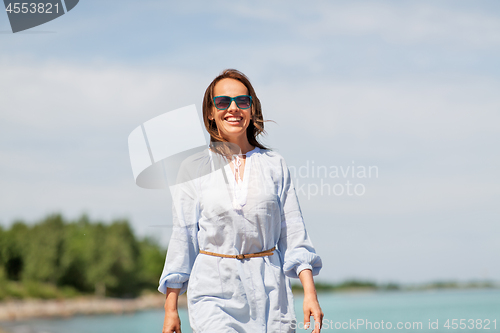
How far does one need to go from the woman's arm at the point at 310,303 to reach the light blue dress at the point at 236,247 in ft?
0.16

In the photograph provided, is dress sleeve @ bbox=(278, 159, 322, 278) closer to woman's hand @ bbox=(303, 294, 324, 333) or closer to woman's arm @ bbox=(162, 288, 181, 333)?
woman's hand @ bbox=(303, 294, 324, 333)

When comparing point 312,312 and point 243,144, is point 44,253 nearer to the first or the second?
point 243,144

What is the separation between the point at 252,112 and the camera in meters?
2.62

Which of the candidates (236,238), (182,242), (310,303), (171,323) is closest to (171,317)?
(171,323)

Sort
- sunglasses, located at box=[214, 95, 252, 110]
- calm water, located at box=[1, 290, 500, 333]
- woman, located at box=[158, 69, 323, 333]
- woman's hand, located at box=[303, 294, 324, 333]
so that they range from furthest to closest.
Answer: calm water, located at box=[1, 290, 500, 333]
sunglasses, located at box=[214, 95, 252, 110]
woman, located at box=[158, 69, 323, 333]
woman's hand, located at box=[303, 294, 324, 333]

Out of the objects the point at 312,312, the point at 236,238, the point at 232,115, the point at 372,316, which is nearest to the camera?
the point at 312,312

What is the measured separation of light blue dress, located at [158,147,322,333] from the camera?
2334 millimetres

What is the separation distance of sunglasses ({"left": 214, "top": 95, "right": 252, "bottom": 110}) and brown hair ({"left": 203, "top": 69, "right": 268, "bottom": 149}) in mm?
53

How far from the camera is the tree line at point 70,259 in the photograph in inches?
2040

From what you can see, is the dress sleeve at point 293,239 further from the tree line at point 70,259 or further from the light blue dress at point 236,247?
the tree line at point 70,259

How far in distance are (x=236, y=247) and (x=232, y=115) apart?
24.4 inches

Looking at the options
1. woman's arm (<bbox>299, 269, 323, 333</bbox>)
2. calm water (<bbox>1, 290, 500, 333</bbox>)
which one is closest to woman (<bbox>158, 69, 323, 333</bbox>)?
woman's arm (<bbox>299, 269, 323, 333</bbox>)

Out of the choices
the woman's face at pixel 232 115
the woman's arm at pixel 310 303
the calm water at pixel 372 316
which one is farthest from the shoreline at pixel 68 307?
the woman's arm at pixel 310 303

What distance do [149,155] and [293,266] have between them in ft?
3.45
